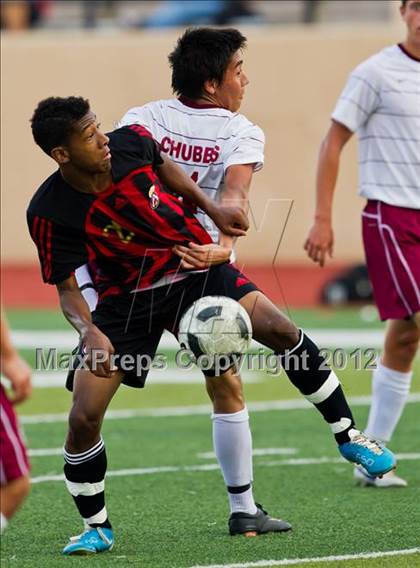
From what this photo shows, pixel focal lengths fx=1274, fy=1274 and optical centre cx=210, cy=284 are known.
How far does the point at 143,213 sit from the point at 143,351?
0.59 metres

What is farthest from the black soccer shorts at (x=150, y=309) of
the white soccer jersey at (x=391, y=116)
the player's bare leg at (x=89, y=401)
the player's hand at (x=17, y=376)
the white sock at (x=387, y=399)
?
the white sock at (x=387, y=399)

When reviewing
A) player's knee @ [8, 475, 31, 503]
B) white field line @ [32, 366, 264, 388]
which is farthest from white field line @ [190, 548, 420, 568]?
white field line @ [32, 366, 264, 388]

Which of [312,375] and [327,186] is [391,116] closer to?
[327,186]

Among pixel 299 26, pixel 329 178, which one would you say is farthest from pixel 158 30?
pixel 329 178

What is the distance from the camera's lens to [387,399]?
7.01 metres

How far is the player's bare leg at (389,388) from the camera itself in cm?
693

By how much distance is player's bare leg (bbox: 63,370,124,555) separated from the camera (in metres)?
5.30

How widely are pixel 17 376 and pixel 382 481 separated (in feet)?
10.8

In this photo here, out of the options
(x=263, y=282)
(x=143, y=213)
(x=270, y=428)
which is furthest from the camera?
(x=263, y=282)

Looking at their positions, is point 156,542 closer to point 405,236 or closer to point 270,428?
point 405,236

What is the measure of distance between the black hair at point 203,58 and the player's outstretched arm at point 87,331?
1.11 m

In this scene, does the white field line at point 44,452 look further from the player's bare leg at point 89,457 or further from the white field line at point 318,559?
the white field line at point 318,559

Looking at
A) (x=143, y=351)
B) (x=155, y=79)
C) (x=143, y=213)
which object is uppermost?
(x=143, y=213)

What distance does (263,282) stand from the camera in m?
20.2
